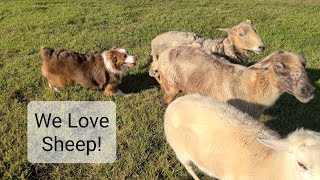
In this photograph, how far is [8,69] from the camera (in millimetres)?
9062

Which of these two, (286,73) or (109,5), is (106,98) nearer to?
(286,73)

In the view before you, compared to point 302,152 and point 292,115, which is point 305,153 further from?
point 292,115

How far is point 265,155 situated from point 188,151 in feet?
3.36

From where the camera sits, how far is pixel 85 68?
7816mm

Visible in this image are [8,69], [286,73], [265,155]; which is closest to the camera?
[265,155]

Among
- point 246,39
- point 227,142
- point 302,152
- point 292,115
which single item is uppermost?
point 302,152

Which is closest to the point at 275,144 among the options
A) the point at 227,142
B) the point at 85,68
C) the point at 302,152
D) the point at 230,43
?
the point at 302,152

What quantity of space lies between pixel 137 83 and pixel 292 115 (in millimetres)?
3320

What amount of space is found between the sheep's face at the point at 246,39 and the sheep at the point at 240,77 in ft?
6.49

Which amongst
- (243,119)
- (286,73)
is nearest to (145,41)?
(286,73)

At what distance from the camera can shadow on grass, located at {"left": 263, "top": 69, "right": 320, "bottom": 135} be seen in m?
7.14

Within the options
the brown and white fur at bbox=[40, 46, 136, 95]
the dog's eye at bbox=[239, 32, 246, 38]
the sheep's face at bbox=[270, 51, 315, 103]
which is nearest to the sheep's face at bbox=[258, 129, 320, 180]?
the sheep's face at bbox=[270, 51, 315, 103]

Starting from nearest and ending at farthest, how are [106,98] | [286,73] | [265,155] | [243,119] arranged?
1. [265,155]
2. [243,119]
3. [286,73]
4. [106,98]

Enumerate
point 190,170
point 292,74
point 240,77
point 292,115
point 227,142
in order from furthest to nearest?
point 292,115 → point 240,77 → point 292,74 → point 190,170 → point 227,142
